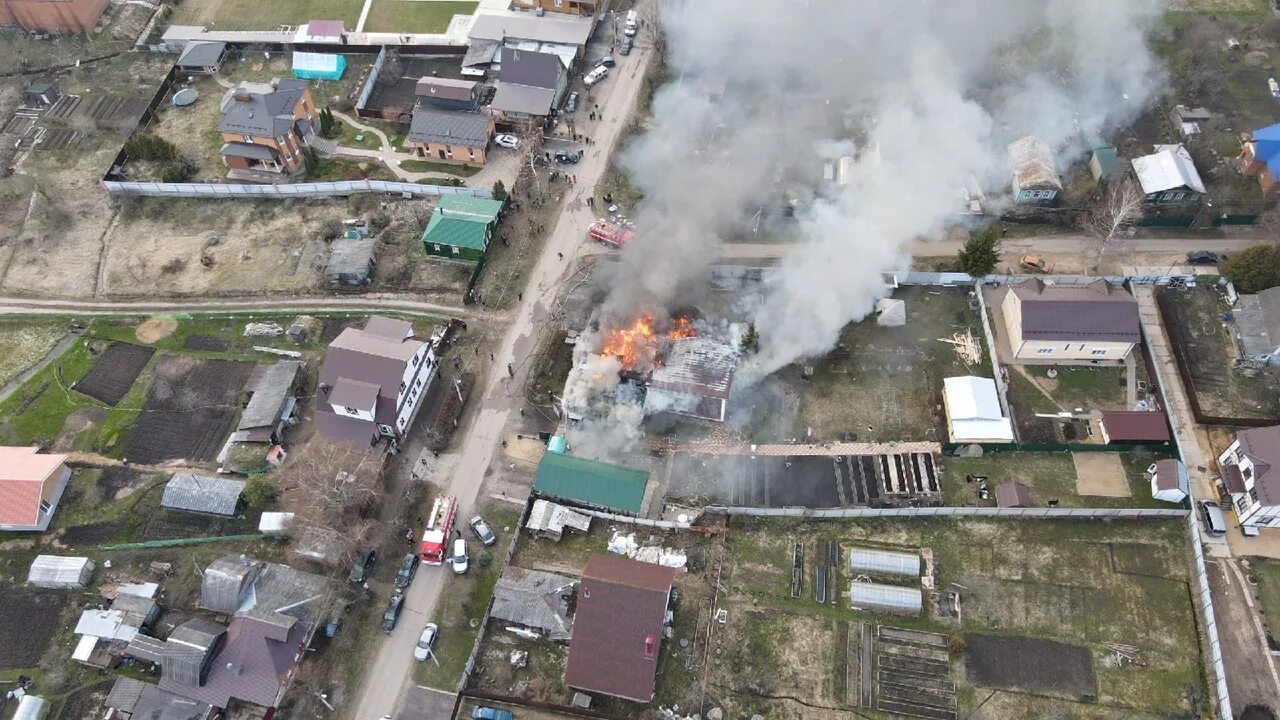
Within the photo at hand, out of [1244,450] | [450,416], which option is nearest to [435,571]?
[450,416]

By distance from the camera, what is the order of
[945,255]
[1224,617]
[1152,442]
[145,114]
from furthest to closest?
[145,114]
[945,255]
[1152,442]
[1224,617]

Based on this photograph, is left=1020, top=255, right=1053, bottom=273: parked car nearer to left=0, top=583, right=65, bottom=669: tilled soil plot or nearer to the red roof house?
left=0, top=583, right=65, bottom=669: tilled soil plot

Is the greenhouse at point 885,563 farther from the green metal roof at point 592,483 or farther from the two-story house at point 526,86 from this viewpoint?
the two-story house at point 526,86

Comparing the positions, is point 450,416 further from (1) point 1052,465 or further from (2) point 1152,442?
(2) point 1152,442

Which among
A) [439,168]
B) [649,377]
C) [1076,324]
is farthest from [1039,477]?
[439,168]

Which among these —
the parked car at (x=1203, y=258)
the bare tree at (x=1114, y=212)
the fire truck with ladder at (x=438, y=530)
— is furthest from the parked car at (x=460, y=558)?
the parked car at (x=1203, y=258)

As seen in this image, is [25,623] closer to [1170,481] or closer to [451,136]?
[451,136]
